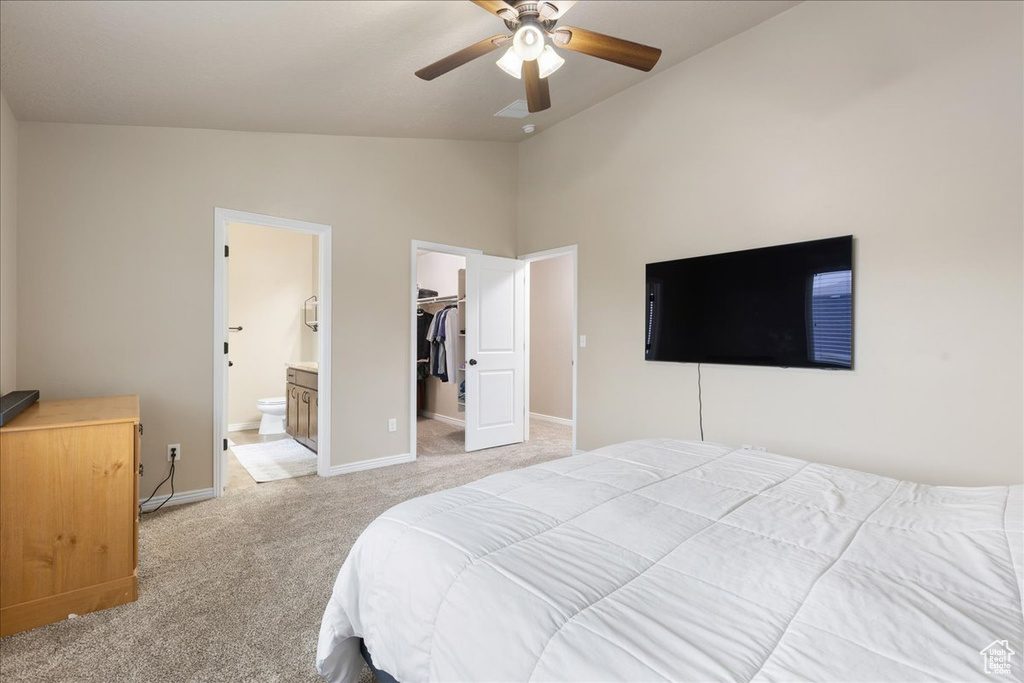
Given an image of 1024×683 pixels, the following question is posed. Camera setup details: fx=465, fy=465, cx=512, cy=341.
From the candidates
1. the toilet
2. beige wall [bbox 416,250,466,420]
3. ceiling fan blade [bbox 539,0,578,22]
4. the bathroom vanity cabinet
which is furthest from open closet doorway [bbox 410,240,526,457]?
ceiling fan blade [bbox 539,0,578,22]

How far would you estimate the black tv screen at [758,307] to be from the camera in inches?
108

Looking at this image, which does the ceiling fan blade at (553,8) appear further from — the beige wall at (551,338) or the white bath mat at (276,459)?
the beige wall at (551,338)

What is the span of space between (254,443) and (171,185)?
9.12 ft

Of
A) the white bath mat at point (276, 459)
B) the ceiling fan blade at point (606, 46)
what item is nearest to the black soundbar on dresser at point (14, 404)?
the white bath mat at point (276, 459)

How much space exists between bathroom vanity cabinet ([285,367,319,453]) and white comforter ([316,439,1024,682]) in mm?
3179

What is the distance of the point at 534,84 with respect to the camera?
237cm

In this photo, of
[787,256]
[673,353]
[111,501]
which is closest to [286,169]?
[111,501]

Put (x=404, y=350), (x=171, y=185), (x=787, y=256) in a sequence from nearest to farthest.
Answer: (x=787, y=256)
(x=171, y=185)
(x=404, y=350)

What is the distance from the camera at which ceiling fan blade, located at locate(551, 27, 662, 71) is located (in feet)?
6.99

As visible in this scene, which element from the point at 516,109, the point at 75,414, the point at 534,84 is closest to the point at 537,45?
the point at 534,84

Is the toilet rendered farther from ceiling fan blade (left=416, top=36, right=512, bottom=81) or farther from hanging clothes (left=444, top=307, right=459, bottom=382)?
ceiling fan blade (left=416, top=36, right=512, bottom=81)

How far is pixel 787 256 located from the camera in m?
2.93

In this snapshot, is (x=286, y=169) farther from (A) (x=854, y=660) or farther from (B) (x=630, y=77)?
(A) (x=854, y=660)

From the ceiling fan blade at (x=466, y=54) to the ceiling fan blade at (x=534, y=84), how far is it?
0.54 ft
